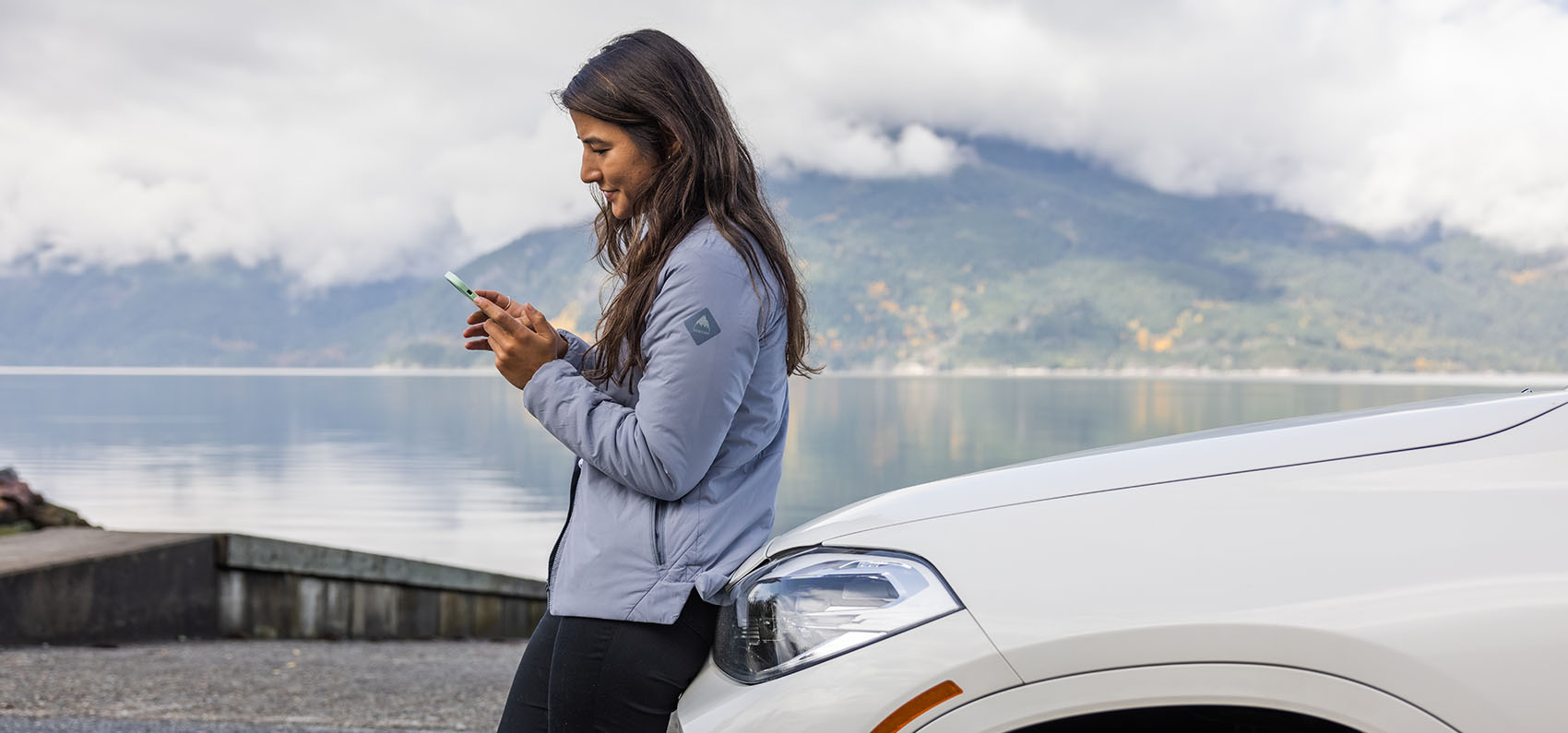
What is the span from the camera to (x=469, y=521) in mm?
42312

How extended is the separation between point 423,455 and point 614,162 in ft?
234

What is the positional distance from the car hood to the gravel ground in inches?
126

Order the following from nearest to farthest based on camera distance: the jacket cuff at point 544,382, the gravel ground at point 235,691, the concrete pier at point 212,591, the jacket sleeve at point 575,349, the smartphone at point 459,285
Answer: the jacket cuff at point 544,382
the smartphone at point 459,285
the jacket sleeve at point 575,349
the gravel ground at point 235,691
the concrete pier at point 212,591

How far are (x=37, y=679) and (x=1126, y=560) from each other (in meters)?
4.85

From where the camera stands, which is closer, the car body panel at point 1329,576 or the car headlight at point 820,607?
the car body panel at point 1329,576

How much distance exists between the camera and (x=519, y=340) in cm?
173

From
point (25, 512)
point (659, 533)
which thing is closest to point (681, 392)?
point (659, 533)

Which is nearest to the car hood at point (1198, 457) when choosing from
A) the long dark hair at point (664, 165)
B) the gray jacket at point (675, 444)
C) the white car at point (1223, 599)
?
the white car at point (1223, 599)

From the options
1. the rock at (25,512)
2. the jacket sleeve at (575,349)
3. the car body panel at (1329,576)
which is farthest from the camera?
the rock at (25,512)

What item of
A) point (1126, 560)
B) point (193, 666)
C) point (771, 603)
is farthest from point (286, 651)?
point (1126, 560)

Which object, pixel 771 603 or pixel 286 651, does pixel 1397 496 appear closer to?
pixel 771 603

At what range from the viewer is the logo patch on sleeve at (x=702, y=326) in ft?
5.10

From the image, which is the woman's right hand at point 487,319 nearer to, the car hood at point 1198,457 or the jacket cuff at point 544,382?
the jacket cuff at point 544,382

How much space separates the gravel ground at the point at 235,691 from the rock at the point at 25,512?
180cm
